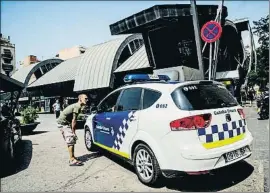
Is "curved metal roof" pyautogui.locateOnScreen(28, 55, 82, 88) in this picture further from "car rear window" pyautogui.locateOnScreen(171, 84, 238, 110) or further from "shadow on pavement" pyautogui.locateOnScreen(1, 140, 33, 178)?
"car rear window" pyautogui.locateOnScreen(171, 84, 238, 110)

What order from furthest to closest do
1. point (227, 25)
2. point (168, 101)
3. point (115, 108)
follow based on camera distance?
point (227, 25), point (115, 108), point (168, 101)

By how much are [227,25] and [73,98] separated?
19.2 m

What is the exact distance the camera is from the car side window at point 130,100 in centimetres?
488

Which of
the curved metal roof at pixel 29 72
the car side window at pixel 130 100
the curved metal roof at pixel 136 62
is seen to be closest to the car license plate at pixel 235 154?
the car side window at pixel 130 100

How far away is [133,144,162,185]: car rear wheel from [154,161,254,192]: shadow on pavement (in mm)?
294

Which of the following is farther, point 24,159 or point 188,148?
point 24,159

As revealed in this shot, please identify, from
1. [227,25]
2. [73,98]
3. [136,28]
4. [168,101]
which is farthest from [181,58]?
[73,98]

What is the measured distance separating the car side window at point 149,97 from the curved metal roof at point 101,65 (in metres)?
18.1

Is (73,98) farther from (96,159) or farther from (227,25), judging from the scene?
(96,159)

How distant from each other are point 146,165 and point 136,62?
17711mm

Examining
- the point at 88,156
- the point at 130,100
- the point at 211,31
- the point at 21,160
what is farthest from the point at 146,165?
the point at 211,31

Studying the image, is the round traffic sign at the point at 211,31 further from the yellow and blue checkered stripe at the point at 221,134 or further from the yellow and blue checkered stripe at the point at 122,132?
the yellow and blue checkered stripe at the point at 122,132

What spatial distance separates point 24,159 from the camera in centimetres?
698

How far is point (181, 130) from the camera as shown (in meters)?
3.86
